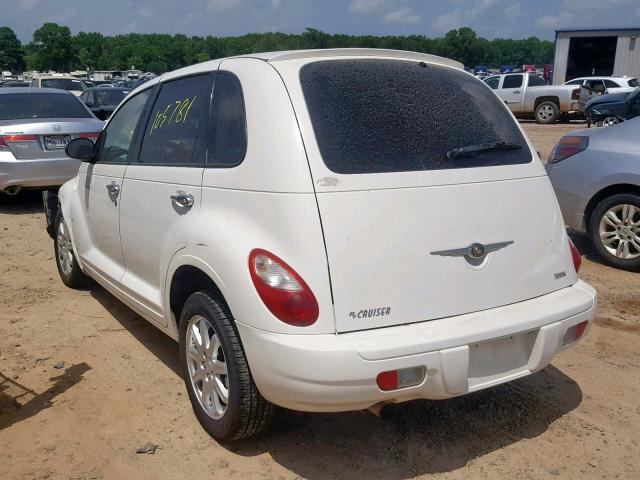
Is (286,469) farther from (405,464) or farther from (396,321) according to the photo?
(396,321)

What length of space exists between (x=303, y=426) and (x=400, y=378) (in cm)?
93

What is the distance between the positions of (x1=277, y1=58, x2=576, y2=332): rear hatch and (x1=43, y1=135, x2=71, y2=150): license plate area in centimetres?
637

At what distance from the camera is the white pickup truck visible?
22.2 m

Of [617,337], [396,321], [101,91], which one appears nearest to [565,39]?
[101,91]

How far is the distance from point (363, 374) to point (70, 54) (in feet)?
416

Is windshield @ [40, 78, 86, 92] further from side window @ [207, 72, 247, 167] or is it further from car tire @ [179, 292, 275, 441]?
car tire @ [179, 292, 275, 441]

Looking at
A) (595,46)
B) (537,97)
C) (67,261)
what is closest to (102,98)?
(67,261)

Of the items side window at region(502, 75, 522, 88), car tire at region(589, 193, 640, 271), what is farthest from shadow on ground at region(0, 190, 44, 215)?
side window at region(502, 75, 522, 88)

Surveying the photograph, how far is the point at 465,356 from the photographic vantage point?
105 inches

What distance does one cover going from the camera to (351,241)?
104 inches

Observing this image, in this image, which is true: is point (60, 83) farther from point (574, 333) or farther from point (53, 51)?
point (53, 51)

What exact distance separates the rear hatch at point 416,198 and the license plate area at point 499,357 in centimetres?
17

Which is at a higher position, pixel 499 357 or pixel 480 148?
pixel 480 148

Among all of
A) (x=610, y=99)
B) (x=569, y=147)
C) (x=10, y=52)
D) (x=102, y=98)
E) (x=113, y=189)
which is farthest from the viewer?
(x=10, y=52)
